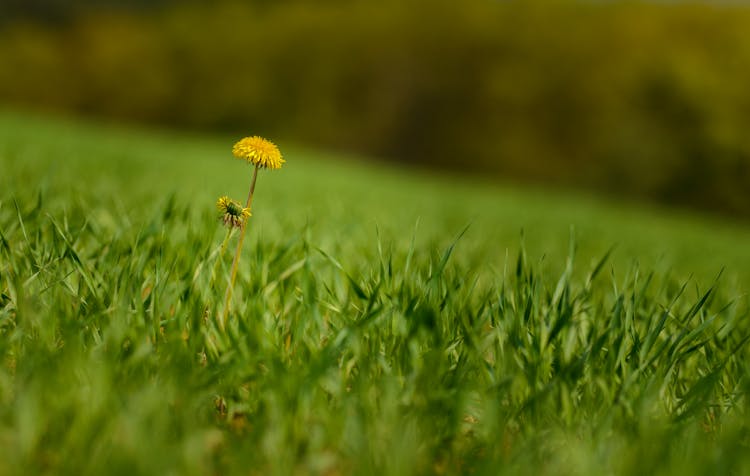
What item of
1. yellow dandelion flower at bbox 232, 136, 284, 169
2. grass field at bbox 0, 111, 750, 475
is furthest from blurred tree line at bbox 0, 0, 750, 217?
yellow dandelion flower at bbox 232, 136, 284, 169

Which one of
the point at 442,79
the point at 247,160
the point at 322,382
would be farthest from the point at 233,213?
the point at 442,79

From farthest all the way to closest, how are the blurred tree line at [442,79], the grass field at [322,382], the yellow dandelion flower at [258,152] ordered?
the blurred tree line at [442,79], the yellow dandelion flower at [258,152], the grass field at [322,382]

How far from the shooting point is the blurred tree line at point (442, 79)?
76.8 feet

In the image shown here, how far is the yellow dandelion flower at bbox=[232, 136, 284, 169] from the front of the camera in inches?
43.4

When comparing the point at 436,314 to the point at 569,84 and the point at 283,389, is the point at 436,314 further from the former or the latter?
the point at 569,84

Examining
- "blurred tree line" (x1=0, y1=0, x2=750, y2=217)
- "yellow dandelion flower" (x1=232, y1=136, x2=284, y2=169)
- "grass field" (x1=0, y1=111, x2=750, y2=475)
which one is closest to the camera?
"grass field" (x1=0, y1=111, x2=750, y2=475)

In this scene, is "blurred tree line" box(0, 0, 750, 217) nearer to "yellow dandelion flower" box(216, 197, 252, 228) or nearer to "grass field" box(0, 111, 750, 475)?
"grass field" box(0, 111, 750, 475)

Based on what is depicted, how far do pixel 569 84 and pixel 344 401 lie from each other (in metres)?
30.0

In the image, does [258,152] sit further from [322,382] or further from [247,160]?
[322,382]

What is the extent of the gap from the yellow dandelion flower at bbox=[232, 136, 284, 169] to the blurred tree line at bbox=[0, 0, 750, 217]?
2467 centimetres

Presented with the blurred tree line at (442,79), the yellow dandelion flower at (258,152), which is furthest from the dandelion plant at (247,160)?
the blurred tree line at (442,79)

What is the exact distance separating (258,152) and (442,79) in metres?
31.2

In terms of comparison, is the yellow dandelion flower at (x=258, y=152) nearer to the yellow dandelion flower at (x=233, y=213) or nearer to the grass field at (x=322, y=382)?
the yellow dandelion flower at (x=233, y=213)

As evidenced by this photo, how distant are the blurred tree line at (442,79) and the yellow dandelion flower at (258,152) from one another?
24.7 meters
